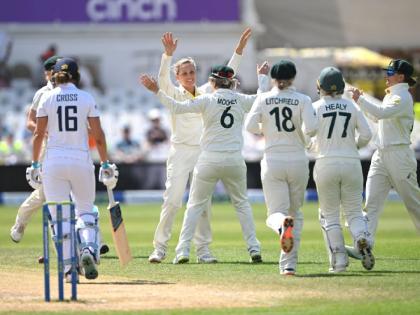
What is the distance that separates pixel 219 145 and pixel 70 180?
1854 millimetres

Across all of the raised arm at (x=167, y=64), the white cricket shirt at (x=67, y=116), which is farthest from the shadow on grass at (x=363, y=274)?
the raised arm at (x=167, y=64)

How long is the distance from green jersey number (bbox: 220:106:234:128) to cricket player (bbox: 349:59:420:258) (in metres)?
1.34

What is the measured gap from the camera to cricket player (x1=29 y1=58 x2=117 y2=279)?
10.6 meters

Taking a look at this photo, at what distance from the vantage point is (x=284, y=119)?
11.0 metres

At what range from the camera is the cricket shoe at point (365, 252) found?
10945 mm

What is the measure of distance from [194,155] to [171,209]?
60 cm

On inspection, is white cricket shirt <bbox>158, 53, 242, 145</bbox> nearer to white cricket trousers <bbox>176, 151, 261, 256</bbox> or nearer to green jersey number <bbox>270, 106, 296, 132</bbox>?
white cricket trousers <bbox>176, 151, 261, 256</bbox>

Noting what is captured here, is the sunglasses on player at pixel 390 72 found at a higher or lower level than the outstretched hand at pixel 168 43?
lower

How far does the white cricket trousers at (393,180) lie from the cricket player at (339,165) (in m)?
A: 1.12

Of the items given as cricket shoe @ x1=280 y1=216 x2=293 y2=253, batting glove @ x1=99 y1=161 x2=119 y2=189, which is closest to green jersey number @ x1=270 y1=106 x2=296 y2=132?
cricket shoe @ x1=280 y1=216 x2=293 y2=253

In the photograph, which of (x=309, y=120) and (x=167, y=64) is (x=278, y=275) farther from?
(x=167, y=64)

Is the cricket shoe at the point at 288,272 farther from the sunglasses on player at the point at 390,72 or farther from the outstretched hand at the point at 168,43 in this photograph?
the outstretched hand at the point at 168,43

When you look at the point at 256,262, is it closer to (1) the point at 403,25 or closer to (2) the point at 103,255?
(2) the point at 103,255

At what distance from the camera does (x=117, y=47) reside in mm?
30703
